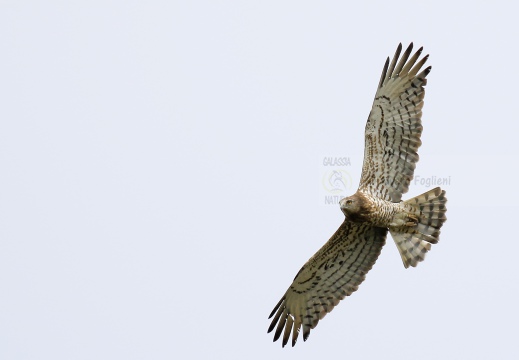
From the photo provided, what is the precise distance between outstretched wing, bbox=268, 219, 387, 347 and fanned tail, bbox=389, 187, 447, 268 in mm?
456

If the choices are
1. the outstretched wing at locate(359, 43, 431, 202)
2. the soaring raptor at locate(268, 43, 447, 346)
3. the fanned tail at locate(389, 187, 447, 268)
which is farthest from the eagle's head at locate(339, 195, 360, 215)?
the fanned tail at locate(389, 187, 447, 268)

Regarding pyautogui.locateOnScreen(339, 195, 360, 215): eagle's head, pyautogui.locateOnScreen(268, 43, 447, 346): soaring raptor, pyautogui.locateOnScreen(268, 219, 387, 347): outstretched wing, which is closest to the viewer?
pyautogui.locateOnScreen(339, 195, 360, 215): eagle's head

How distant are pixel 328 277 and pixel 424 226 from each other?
1.53 metres

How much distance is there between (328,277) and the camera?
12.7 meters

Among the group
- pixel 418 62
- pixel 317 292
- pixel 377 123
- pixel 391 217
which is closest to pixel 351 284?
pixel 317 292

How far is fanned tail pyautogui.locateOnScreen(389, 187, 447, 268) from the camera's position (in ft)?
39.3

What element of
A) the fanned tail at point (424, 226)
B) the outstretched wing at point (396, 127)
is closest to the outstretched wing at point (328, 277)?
the fanned tail at point (424, 226)

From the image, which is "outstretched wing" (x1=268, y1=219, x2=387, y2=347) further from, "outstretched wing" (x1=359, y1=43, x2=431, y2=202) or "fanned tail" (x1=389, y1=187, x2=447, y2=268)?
"outstretched wing" (x1=359, y1=43, x2=431, y2=202)

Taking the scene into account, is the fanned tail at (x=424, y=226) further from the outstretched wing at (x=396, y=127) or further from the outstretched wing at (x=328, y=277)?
the outstretched wing at (x=328, y=277)

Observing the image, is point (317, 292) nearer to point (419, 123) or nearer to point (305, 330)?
point (305, 330)

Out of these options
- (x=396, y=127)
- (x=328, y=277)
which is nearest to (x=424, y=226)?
(x=396, y=127)

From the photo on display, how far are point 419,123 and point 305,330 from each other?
3.24 m

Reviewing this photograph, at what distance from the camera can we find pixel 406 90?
11938 mm

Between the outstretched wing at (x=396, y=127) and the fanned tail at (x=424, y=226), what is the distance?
286mm
